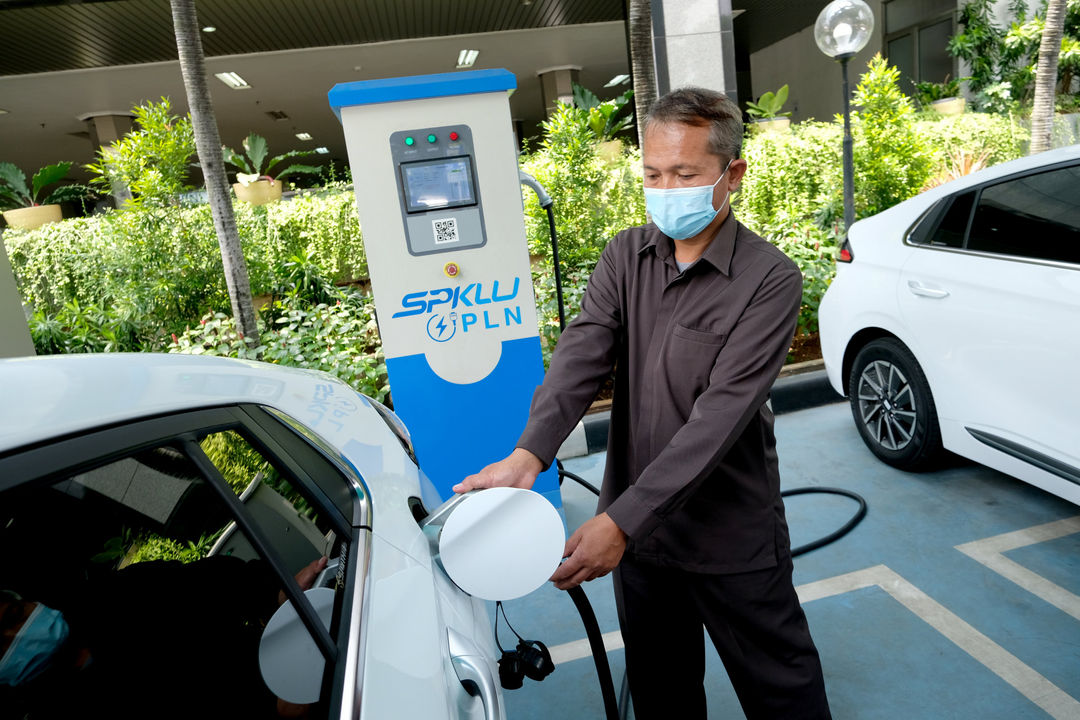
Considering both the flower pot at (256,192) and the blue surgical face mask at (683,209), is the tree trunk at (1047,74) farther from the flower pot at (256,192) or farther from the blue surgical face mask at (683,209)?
the blue surgical face mask at (683,209)

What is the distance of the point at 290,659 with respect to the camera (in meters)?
1.00

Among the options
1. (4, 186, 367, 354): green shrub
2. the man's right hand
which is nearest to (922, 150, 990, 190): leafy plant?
(4, 186, 367, 354): green shrub

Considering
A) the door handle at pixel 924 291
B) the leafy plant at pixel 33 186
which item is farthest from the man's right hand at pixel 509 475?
the leafy plant at pixel 33 186

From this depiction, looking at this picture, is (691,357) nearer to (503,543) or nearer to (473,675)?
(503,543)

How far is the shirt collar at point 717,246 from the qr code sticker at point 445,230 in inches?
61.4

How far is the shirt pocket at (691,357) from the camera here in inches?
57.9

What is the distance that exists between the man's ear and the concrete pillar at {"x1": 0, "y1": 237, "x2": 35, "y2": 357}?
154 inches

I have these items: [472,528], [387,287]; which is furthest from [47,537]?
[387,287]

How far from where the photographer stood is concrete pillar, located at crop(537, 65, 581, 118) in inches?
632

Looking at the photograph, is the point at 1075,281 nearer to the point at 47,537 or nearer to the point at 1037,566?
the point at 1037,566

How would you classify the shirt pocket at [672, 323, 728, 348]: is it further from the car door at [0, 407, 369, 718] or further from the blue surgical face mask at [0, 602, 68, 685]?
the blue surgical face mask at [0, 602, 68, 685]

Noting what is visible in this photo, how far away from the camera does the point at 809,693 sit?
1.56m

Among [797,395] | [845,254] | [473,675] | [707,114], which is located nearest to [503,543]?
[473,675]

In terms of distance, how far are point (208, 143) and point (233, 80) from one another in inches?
407
